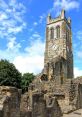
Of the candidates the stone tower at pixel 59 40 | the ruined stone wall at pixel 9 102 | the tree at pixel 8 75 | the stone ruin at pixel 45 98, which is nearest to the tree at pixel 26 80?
the tree at pixel 8 75

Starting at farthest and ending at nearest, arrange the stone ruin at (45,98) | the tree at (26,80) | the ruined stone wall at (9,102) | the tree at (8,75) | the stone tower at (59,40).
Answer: the stone tower at (59,40) < the tree at (26,80) < the tree at (8,75) < the stone ruin at (45,98) < the ruined stone wall at (9,102)

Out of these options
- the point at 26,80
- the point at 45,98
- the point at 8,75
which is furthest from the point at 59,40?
the point at 45,98

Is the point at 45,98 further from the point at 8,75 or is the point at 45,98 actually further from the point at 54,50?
the point at 54,50

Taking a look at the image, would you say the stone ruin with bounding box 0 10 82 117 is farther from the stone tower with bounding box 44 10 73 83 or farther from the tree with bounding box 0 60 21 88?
the stone tower with bounding box 44 10 73 83

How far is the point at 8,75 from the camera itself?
1505 inches

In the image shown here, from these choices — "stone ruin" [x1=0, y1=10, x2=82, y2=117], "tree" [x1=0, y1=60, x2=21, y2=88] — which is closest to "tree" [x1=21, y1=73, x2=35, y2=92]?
"tree" [x1=0, y1=60, x2=21, y2=88]

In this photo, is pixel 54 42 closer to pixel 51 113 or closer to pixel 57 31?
pixel 57 31

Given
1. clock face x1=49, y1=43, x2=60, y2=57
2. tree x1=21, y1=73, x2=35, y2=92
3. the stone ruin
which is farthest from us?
clock face x1=49, y1=43, x2=60, y2=57

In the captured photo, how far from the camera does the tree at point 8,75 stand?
37.5 m

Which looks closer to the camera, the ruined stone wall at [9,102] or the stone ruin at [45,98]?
the ruined stone wall at [9,102]

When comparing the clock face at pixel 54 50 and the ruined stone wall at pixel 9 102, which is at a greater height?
the clock face at pixel 54 50

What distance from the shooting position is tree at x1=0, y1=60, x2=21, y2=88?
3751cm

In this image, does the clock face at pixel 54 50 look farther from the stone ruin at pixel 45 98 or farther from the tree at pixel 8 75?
the tree at pixel 8 75

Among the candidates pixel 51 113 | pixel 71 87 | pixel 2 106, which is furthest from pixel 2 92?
pixel 71 87
